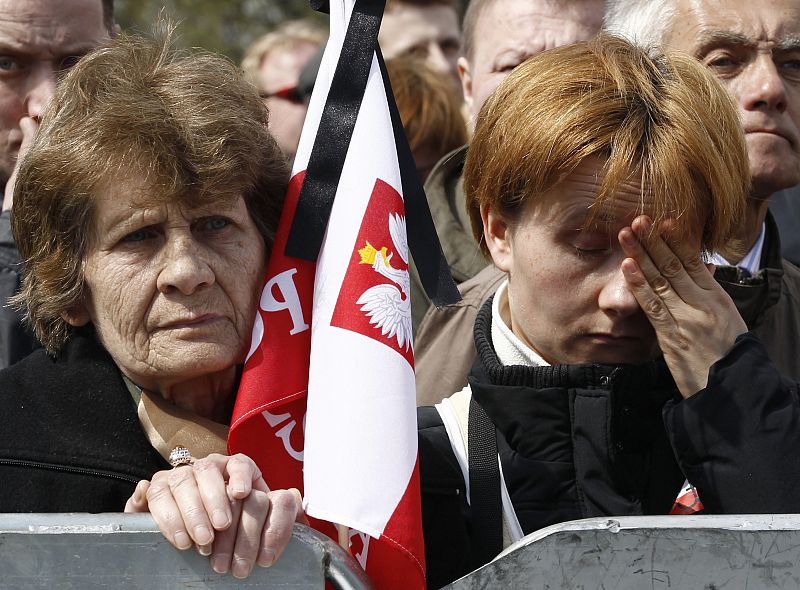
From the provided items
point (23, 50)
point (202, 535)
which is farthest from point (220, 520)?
point (23, 50)

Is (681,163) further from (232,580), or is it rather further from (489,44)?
(489,44)

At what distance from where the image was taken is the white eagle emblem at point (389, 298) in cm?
197

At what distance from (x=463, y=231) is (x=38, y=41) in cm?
122

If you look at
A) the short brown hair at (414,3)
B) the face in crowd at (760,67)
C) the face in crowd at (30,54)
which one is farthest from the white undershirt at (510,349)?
the short brown hair at (414,3)

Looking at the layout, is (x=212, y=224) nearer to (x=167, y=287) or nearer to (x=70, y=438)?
(x=167, y=287)

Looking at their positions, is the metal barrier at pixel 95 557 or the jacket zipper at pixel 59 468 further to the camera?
the jacket zipper at pixel 59 468

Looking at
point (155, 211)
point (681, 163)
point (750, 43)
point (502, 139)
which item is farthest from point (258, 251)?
point (750, 43)

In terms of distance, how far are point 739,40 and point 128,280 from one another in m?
1.60

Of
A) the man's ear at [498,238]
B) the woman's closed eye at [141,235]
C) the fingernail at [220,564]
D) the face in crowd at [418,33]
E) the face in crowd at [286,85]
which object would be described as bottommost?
the face in crowd at [286,85]

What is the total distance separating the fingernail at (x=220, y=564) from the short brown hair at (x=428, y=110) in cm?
260

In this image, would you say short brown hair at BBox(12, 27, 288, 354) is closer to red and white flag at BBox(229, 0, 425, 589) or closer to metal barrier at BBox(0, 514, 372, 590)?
red and white flag at BBox(229, 0, 425, 589)

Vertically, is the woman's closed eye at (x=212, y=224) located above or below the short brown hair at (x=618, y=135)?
below

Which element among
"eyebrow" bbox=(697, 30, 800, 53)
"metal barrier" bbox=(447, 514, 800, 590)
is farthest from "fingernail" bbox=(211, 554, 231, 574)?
"eyebrow" bbox=(697, 30, 800, 53)

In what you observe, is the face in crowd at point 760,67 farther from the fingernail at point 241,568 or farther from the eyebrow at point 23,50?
the fingernail at point 241,568
